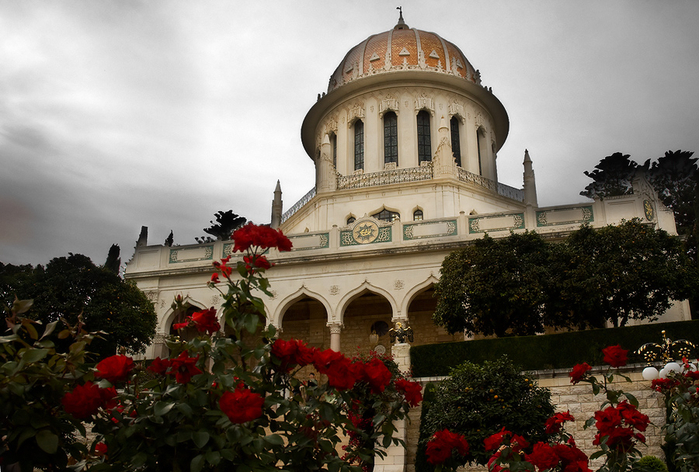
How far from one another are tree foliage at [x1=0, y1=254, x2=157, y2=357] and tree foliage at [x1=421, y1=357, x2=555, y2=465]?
12422mm

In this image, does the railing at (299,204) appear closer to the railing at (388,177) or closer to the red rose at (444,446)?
the railing at (388,177)

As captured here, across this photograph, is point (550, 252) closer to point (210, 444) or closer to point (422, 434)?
point (422, 434)

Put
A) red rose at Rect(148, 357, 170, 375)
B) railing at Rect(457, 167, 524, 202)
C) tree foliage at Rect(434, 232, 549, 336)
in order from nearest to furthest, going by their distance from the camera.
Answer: red rose at Rect(148, 357, 170, 375), tree foliage at Rect(434, 232, 549, 336), railing at Rect(457, 167, 524, 202)

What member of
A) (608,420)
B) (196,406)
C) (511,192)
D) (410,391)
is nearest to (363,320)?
(511,192)

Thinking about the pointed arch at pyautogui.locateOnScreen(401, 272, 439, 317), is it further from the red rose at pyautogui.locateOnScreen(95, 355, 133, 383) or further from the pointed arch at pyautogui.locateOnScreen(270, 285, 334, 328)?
the red rose at pyautogui.locateOnScreen(95, 355, 133, 383)

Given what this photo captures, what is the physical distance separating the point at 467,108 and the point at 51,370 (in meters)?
31.6

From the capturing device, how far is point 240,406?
403cm

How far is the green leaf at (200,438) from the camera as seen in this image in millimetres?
3903

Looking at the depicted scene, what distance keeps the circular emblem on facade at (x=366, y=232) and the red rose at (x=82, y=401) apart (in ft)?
67.1

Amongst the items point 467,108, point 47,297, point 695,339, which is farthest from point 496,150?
point 47,297

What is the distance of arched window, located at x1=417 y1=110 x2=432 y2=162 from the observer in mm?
32219

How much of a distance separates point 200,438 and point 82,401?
0.77m

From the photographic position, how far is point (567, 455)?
19.0ft

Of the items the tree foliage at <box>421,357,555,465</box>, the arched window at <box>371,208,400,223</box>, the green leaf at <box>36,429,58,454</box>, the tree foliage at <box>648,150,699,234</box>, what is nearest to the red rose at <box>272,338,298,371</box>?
the green leaf at <box>36,429,58,454</box>
